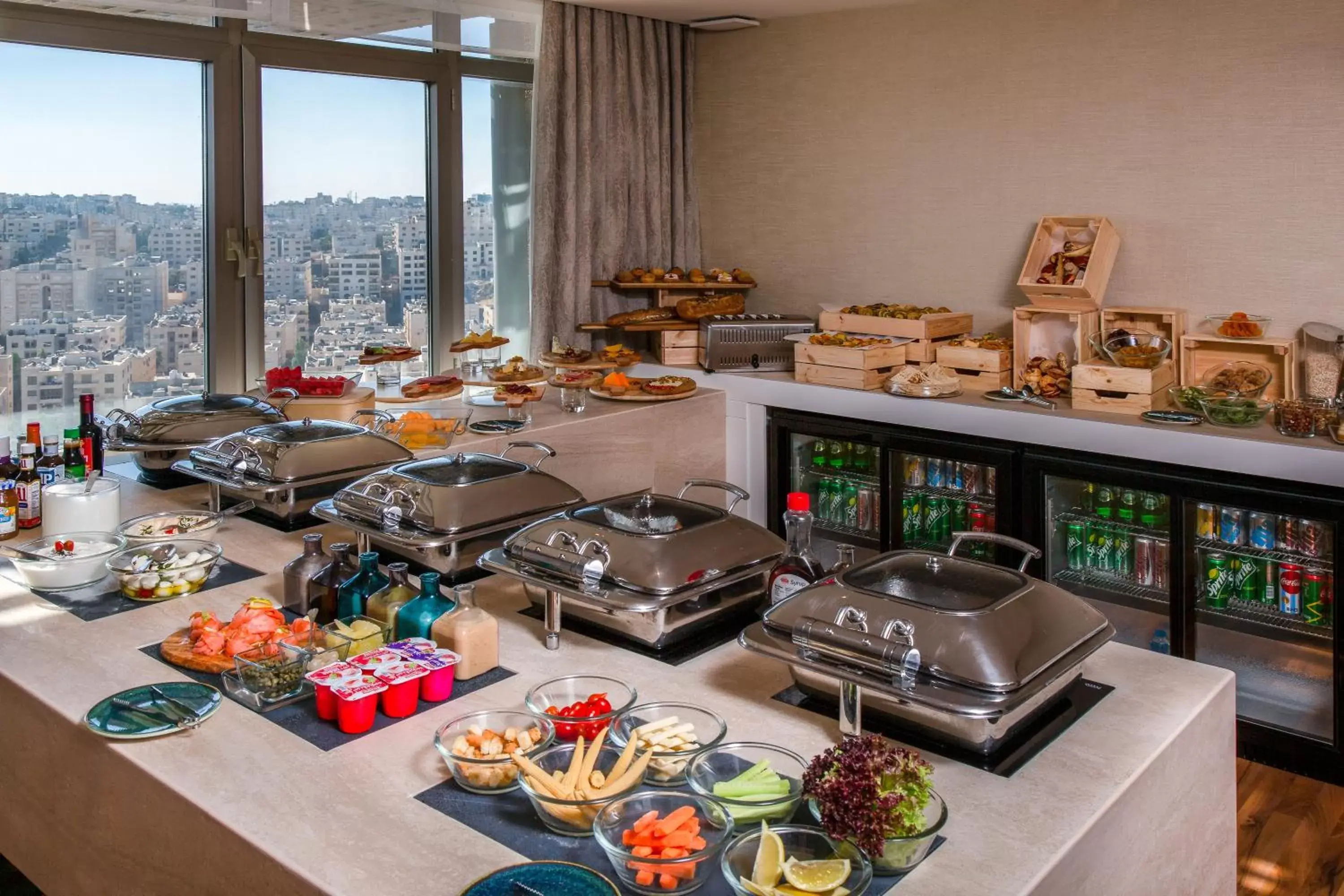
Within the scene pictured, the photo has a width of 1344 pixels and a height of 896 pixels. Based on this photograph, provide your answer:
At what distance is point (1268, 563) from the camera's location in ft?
11.1

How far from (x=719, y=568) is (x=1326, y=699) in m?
2.20

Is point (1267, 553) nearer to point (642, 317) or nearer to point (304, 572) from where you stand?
point (642, 317)

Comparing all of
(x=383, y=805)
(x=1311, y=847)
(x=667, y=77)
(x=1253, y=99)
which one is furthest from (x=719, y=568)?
(x=667, y=77)

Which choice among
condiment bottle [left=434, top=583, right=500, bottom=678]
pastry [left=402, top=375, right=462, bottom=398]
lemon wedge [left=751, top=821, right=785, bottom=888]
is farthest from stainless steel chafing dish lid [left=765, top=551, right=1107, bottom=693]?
pastry [left=402, top=375, right=462, bottom=398]

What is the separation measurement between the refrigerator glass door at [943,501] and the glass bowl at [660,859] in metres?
2.60

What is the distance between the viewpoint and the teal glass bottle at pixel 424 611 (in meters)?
2.01

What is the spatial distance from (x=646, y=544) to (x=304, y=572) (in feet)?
2.20

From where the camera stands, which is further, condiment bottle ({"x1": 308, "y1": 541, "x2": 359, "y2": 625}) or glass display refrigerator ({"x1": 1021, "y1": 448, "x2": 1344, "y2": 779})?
glass display refrigerator ({"x1": 1021, "y1": 448, "x2": 1344, "y2": 779})

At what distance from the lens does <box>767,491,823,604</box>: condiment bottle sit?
2.04 meters

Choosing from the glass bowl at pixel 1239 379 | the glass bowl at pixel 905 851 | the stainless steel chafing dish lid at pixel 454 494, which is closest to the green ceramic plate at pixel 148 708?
the stainless steel chafing dish lid at pixel 454 494

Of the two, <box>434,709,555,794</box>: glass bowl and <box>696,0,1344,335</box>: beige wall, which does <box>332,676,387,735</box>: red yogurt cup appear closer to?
<box>434,709,555,794</box>: glass bowl

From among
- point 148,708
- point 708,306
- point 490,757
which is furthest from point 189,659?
point 708,306

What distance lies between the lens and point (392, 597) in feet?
6.90

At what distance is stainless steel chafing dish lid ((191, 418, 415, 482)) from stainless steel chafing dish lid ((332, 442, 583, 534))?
0.30 metres
